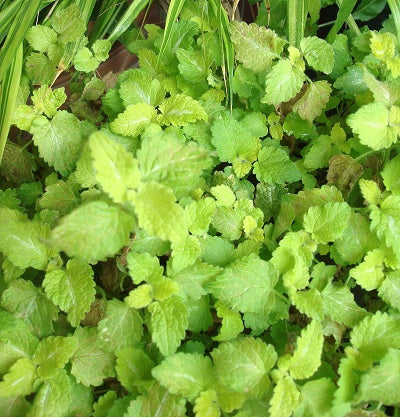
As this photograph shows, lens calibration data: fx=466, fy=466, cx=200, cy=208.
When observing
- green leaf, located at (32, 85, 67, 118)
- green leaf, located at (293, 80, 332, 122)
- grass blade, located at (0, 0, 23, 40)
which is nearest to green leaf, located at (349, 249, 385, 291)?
green leaf, located at (293, 80, 332, 122)

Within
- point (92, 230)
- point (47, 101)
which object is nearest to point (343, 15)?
point (47, 101)

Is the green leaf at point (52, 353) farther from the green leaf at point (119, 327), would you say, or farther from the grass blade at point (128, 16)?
the grass blade at point (128, 16)

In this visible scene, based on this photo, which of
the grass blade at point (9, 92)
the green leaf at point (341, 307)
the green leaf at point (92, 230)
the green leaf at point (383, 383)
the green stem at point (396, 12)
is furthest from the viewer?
the green stem at point (396, 12)

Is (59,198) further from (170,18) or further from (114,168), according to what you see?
(170,18)

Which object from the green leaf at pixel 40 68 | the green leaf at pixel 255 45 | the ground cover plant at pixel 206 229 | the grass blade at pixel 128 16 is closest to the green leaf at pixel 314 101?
the ground cover plant at pixel 206 229

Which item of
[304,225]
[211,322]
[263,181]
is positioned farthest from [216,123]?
[211,322]

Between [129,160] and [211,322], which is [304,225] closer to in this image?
[211,322]
